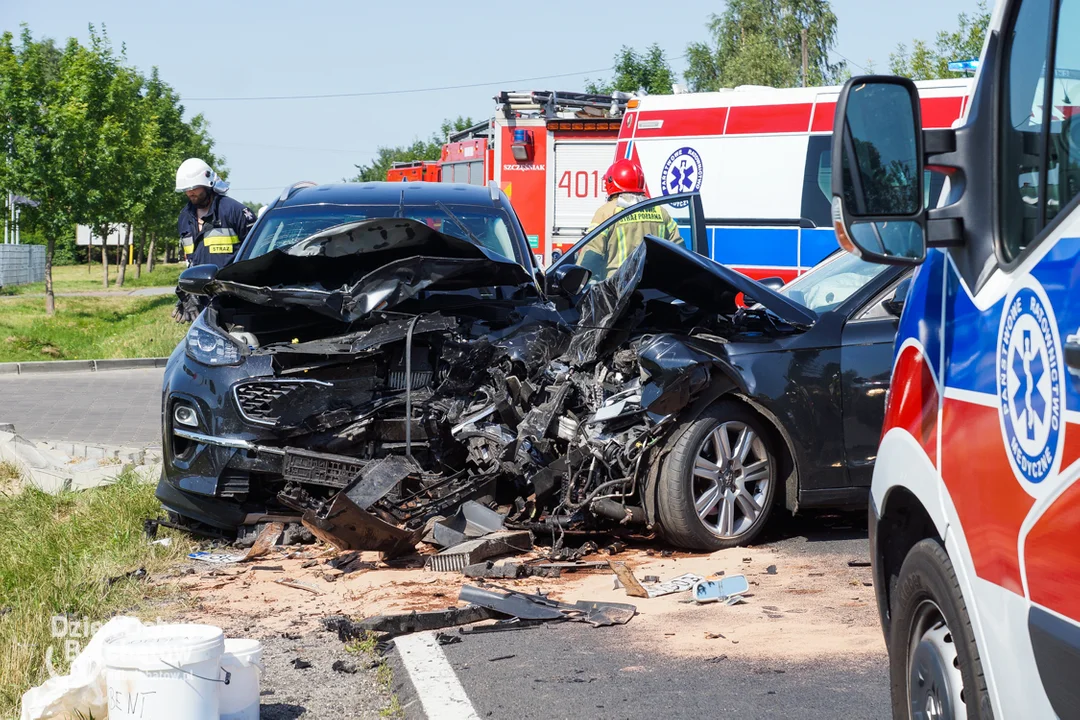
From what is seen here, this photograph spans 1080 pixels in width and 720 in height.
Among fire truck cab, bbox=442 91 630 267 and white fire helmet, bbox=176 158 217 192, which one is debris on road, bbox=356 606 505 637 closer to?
white fire helmet, bbox=176 158 217 192

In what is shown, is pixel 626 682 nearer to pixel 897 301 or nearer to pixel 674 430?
pixel 674 430

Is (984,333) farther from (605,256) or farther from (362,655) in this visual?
(605,256)

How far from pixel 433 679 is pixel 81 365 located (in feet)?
44.4

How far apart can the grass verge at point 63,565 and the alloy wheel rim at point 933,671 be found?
2.76m

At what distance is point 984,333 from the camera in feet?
7.43

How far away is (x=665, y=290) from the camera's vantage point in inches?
246

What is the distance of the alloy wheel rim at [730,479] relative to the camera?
5.88 meters

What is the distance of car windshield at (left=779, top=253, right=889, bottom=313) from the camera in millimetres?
6477

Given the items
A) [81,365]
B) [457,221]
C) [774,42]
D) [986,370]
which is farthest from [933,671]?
[774,42]

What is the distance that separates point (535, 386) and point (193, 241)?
447 cm

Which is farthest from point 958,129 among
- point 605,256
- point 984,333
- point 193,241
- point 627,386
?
point 193,241

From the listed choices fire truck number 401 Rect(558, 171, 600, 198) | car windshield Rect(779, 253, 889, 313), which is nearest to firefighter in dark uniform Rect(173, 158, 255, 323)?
car windshield Rect(779, 253, 889, 313)

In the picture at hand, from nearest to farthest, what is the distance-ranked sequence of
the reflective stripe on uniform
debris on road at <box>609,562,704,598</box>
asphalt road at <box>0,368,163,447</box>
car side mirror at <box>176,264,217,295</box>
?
debris on road at <box>609,562,704,598</box> < car side mirror at <box>176,264,217,295</box> < the reflective stripe on uniform < asphalt road at <box>0,368,163,447</box>

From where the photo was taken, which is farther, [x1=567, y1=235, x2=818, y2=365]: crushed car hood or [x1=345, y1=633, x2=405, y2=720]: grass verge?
[x1=567, y1=235, x2=818, y2=365]: crushed car hood
